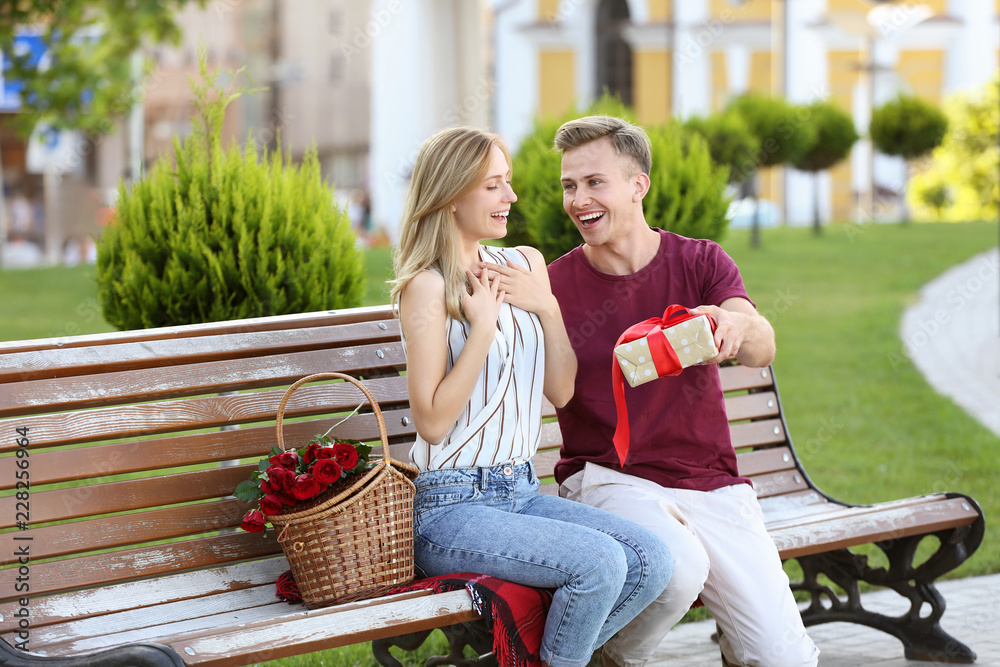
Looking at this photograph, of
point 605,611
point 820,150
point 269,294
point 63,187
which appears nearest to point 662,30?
point 820,150

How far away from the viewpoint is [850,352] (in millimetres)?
9609

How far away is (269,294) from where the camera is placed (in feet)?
15.1

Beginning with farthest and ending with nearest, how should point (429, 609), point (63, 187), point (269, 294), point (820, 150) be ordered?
Result: point (63, 187) < point (820, 150) < point (269, 294) < point (429, 609)

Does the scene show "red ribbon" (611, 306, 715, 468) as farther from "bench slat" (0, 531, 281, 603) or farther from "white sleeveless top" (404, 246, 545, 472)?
"bench slat" (0, 531, 281, 603)

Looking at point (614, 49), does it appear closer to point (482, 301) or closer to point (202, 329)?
point (202, 329)

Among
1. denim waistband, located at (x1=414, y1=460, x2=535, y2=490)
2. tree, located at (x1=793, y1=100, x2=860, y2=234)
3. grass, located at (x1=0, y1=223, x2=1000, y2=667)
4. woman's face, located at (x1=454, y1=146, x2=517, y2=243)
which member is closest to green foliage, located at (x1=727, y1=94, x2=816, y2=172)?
tree, located at (x1=793, y1=100, x2=860, y2=234)

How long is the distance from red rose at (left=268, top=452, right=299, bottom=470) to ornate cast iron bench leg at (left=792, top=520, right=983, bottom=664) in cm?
221

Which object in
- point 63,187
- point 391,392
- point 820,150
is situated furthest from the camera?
point 63,187

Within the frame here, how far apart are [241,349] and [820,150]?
13.8m

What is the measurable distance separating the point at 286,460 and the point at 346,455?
0.16 metres

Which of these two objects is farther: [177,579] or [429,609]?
[177,579]

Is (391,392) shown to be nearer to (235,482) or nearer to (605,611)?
(235,482)

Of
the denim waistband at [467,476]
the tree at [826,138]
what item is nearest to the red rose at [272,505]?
the denim waistband at [467,476]

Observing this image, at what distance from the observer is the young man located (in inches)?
129
